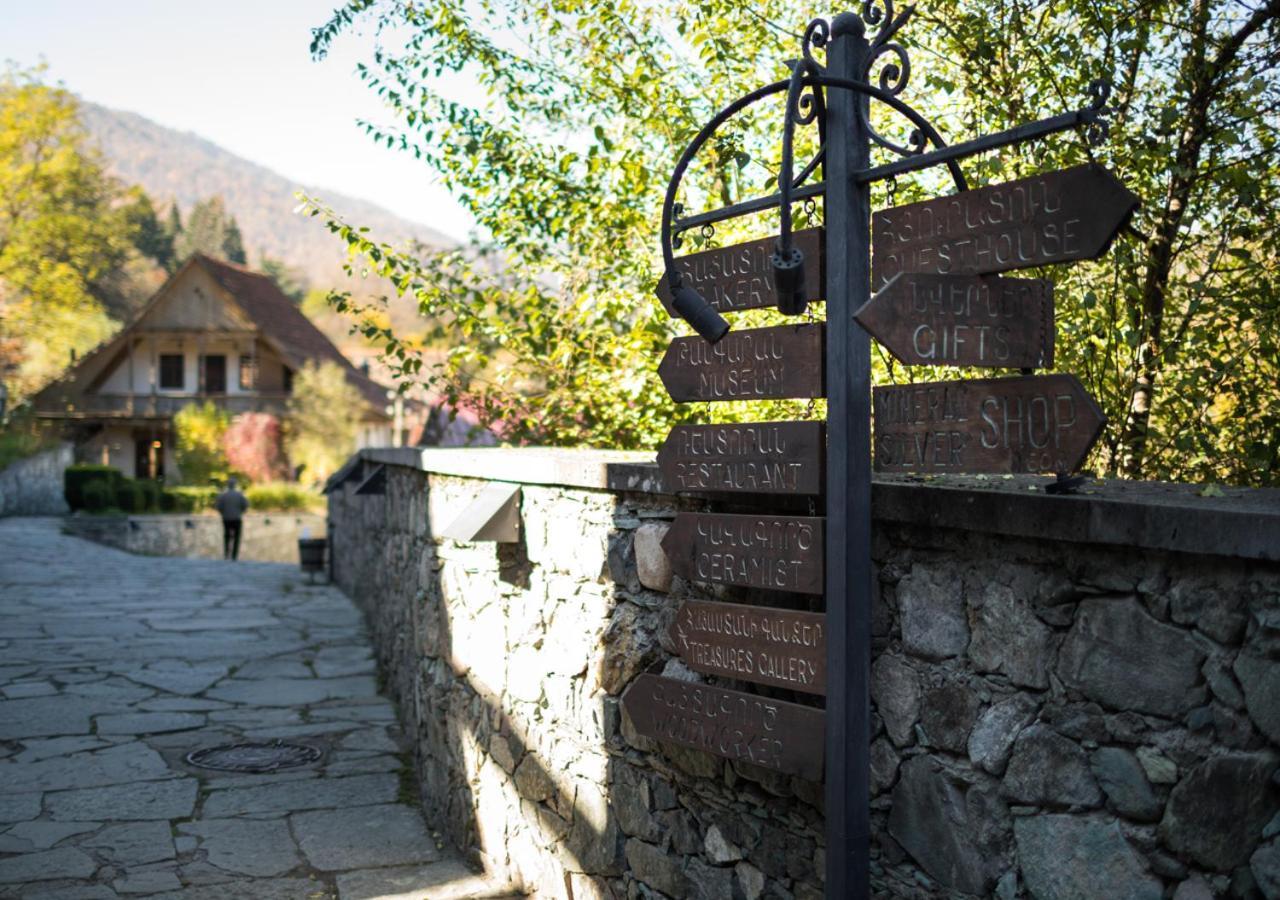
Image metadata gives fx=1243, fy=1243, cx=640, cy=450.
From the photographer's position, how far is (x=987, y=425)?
8.58 ft

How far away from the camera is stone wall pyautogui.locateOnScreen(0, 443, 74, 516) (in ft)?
83.6

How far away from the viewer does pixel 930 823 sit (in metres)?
2.72

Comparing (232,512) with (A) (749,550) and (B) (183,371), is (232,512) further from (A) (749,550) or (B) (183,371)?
(B) (183,371)

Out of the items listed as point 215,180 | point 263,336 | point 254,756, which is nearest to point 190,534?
point 263,336

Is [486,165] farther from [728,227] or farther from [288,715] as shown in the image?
[288,715]

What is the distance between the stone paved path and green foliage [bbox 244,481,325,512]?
17.0 m

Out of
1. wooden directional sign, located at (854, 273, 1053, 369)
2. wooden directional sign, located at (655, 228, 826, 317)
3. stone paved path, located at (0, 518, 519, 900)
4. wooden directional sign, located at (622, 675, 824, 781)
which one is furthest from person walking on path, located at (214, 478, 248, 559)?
wooden directional sign, located at (854, 273, 1053, 369)

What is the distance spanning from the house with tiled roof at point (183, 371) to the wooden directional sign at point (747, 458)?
33.3 m

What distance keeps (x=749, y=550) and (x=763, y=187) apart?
320 cm

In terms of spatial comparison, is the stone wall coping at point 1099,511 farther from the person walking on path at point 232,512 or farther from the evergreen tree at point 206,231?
the evergreen tree at point 206,231

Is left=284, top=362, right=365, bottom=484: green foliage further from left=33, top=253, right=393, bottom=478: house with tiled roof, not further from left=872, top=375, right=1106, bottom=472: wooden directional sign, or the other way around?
left=872, top=375, right=1106, bottom=472: wooden directional sign

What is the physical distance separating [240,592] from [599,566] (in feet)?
35.9

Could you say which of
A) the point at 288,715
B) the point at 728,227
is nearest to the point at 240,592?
the point at 288,715

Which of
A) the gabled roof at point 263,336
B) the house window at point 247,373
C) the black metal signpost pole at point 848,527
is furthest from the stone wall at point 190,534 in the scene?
the black metal signpost pole at point 848,527
